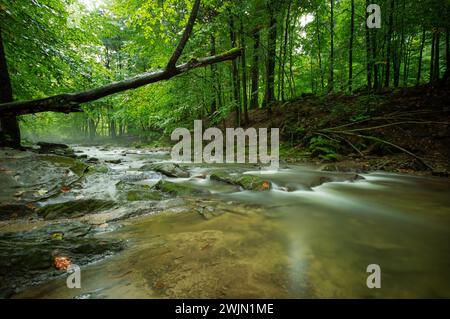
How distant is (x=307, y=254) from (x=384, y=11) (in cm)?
1151

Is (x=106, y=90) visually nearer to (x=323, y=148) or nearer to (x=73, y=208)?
(x=73, y=208)

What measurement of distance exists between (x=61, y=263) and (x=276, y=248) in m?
2.02

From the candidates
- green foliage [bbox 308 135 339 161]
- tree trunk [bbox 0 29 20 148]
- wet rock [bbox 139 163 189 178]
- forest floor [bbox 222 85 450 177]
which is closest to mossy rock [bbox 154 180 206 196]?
wet rock [bbox 139 163 189 178]

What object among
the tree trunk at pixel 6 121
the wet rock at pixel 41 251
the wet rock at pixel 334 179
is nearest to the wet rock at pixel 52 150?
the tree trunk at pixel 6 121

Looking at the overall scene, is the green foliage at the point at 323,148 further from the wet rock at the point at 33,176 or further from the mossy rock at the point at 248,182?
the wet rock at the point at 33,176

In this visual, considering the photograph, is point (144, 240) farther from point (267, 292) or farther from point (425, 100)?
point (425, 100)

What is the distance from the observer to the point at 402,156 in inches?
274

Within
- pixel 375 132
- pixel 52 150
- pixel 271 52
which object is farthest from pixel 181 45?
pixel 52 150

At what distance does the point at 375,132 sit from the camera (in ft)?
26.2

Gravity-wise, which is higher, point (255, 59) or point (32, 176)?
point (255, 59)

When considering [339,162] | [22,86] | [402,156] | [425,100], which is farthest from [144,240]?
[425,100]

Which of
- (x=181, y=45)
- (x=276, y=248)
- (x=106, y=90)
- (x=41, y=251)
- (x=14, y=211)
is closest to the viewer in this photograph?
(x=41, y=251)

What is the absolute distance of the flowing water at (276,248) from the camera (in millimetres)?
1807

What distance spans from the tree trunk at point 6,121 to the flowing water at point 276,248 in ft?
13.3
